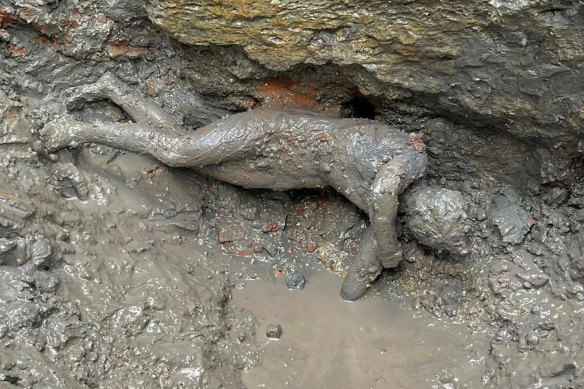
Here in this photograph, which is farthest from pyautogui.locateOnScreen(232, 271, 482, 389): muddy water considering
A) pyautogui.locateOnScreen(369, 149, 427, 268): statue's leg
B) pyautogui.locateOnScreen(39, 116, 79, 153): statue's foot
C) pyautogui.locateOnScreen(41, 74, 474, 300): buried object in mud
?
pyautogui.locateOnScreen(39, 116, 79, 153): statue's foot

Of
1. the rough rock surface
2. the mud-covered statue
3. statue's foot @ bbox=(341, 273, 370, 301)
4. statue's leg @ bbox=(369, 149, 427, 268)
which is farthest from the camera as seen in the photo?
statue's foot @ bbox=(341, 273, 370, 301)

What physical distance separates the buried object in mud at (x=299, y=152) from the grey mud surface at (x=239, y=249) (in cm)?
14

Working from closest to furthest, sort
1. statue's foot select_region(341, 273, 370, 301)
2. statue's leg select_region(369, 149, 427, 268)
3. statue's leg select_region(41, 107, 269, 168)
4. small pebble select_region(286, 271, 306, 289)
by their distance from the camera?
statue's leg select_region(369, 149, 427, 268), statue's leg select_region(41, 107, 269, 168), statue's foot select_region(341, 273, 370, 301), small pebble select_region(286, 271, 306, 289)

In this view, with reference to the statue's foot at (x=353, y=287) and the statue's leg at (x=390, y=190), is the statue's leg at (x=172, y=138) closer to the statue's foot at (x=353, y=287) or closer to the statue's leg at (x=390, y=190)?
the statue's leg at (x=390, y=190)

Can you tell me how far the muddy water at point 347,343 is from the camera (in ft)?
8.90

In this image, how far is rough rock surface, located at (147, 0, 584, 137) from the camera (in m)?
2.23

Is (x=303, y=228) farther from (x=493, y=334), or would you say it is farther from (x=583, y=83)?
(x=583, y=83)

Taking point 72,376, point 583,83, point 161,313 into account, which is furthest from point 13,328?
A: point 583,83

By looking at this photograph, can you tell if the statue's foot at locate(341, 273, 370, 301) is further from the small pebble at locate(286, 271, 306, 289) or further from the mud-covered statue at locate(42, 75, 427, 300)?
the small pebble at locate(286, 271, 306, 289)

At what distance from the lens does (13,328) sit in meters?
2.23

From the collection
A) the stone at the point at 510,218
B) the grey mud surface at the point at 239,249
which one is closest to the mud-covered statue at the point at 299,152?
the grey mud surface at the point at 239,249

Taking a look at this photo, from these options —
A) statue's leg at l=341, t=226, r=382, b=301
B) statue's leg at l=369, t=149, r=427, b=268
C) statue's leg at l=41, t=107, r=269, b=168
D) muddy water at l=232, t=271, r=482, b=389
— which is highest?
statue's leg at l=41, t=107, r=269, b=168

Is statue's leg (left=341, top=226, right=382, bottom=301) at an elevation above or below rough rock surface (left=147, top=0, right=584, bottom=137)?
below

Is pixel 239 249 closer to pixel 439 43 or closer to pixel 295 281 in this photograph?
pixel 295 281
